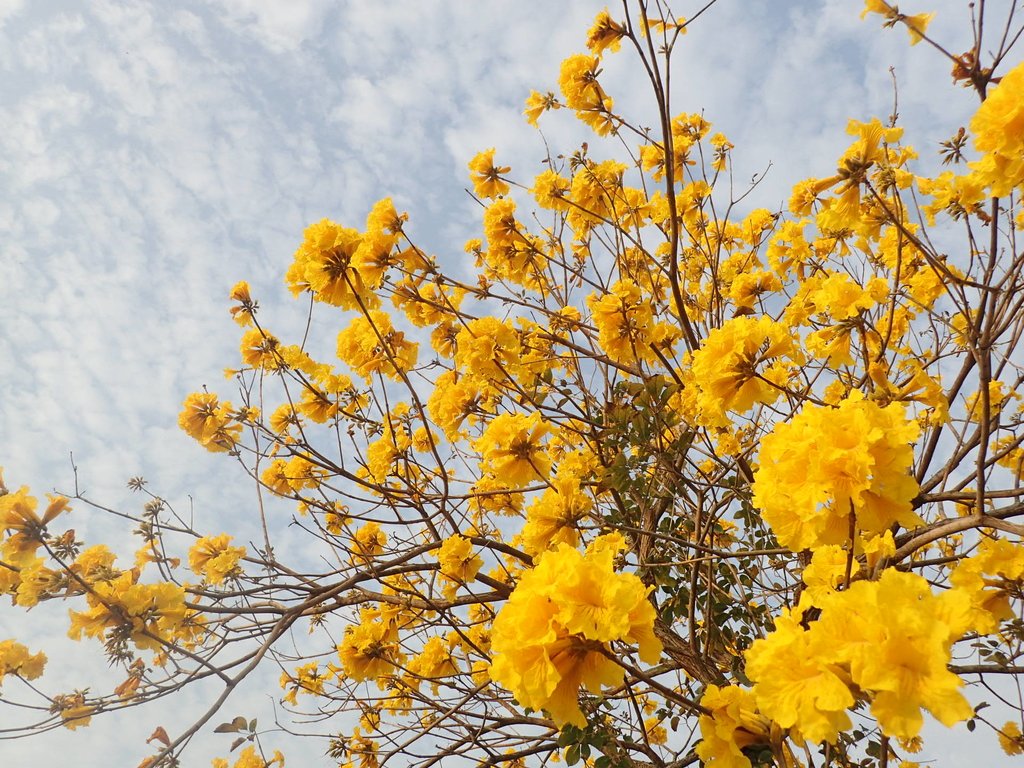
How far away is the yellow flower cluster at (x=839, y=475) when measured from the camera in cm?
130

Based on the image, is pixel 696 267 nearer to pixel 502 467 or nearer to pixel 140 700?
pixel 502 467

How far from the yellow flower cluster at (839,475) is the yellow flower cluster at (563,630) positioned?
0.39 metres

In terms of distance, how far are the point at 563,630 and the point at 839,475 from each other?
0.67 meters

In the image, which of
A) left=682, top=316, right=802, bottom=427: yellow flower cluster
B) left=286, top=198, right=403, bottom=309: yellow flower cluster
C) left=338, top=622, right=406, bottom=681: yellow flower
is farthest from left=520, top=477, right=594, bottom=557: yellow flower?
left=286, top=198, right=403, bottom=309: yellow flower cluster

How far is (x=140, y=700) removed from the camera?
80.5 inches

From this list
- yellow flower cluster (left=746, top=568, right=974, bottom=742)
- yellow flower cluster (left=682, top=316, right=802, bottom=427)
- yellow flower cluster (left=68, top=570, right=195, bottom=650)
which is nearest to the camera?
yellow flower cluster (left=746, top=568, right=974, bottom=742)

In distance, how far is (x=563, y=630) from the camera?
4.20 ft

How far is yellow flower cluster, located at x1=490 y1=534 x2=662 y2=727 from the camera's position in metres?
1.25

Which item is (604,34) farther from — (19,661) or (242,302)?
(19,661)

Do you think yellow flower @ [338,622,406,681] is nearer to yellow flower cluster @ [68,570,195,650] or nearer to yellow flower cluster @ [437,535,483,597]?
yellow flower cluster @ [437,535,483,597]

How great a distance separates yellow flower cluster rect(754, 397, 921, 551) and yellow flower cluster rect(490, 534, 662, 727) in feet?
1.26

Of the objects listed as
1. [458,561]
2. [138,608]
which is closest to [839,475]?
[458,561]

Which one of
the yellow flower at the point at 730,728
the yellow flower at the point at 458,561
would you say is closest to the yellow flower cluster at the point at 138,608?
the yellow flower at the point at 458,561

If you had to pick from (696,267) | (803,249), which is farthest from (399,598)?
(803,249)
